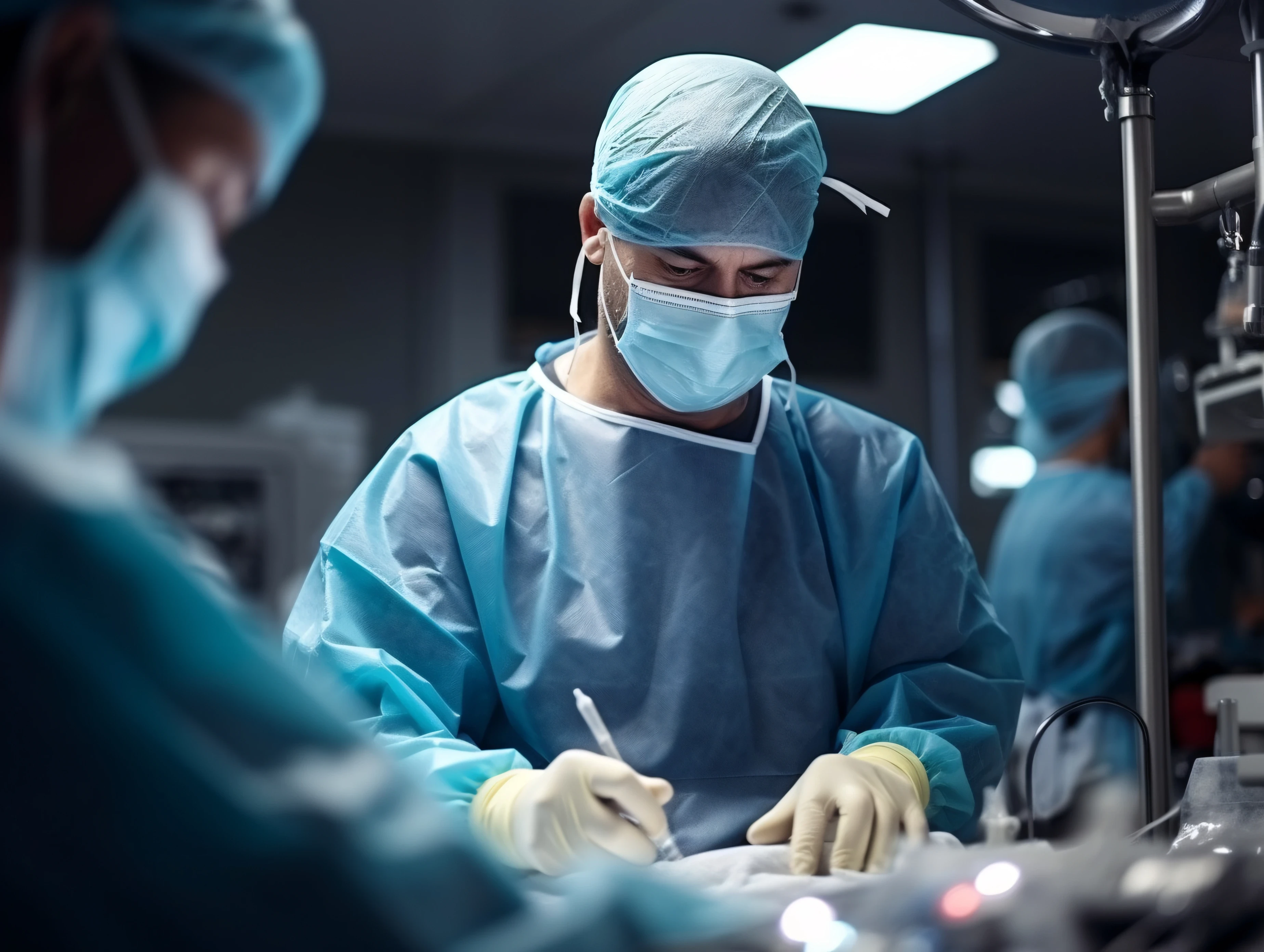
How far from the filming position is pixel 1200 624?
3623 mm

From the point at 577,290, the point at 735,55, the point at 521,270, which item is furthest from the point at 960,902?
the point at 521,270

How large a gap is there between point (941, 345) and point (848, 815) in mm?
3327

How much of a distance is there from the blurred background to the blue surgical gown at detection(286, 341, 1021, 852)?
1.68 meters

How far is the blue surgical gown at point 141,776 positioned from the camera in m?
0.50

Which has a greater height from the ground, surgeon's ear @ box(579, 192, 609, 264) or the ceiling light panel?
the ceiling light panel

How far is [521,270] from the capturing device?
3994 mm

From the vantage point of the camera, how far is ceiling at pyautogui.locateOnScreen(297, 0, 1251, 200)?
6.82 ft

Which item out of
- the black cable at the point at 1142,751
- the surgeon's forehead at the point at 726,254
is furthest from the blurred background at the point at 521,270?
the black cable at the point at 1142,751

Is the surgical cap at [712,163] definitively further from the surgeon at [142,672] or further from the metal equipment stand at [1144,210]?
the surgeon at [142,672]

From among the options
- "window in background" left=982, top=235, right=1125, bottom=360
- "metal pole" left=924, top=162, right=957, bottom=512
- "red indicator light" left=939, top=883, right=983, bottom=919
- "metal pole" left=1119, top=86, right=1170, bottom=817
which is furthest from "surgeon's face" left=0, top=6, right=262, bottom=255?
"window in background" left=982, top=235, right=1125, bottom=360

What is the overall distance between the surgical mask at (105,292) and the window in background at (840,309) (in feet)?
11.6

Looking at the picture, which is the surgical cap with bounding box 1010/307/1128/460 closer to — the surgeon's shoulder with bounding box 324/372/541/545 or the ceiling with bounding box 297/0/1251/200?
the ceiling with bounding box 297/0/1251/200

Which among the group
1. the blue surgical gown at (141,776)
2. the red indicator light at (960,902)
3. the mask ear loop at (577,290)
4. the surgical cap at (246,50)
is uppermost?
the surgical cap at (246,50)

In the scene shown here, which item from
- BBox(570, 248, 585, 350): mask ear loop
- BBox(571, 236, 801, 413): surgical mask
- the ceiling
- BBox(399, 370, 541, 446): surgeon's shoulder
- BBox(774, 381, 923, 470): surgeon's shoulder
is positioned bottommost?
BBox(774, 381, 923, 470): surgeon's shoulder
